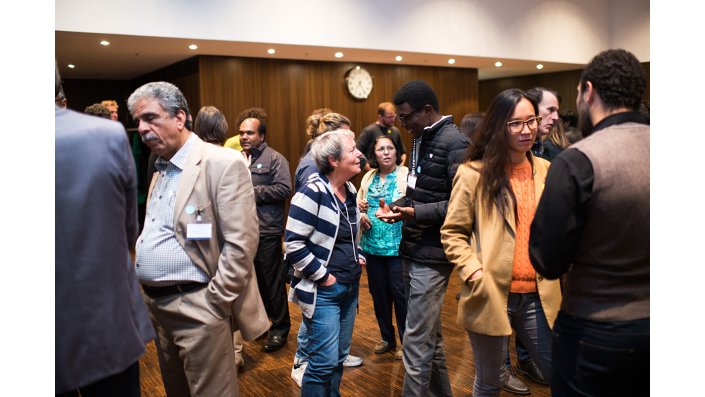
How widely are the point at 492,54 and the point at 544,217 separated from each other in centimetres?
914

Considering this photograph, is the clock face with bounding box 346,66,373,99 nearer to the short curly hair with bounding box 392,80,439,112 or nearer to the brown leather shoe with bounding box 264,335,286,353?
the brown leather shoe with bounding box 264,335,286,353

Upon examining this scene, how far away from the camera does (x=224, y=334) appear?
2414mm

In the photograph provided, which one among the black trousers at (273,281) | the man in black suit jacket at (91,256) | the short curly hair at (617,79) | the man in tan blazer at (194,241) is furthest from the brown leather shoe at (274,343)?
the short curly hair at (617,79)

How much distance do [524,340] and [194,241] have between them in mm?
1337

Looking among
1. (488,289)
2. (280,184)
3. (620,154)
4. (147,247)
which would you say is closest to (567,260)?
(620,154)

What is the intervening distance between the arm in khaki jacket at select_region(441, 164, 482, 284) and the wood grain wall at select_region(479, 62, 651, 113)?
1067 centimetres

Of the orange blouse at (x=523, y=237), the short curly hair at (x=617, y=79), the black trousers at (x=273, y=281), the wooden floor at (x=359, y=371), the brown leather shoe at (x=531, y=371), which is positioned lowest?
the wooden floor at (x=359, y=371)

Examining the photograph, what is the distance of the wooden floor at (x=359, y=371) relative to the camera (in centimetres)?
366

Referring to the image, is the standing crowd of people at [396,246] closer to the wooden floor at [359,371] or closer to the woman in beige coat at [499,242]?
the woman in beige coat at [499,242]

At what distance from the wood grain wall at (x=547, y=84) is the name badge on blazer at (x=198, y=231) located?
443 inches

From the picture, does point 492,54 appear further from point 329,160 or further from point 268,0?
point 329,160

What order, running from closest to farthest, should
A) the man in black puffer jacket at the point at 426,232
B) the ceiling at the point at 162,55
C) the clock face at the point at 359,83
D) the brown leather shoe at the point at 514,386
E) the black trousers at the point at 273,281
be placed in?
the man in black puffer jacket at the point at 426,232, the brown leather shoe at the point at 514,386, the black trousers at the point at 273,281, the ceiling at the point at 162,55, the clock face at the point at 359,83

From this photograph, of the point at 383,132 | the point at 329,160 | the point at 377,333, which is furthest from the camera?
the point at 383,132

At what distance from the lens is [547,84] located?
1348 cm
